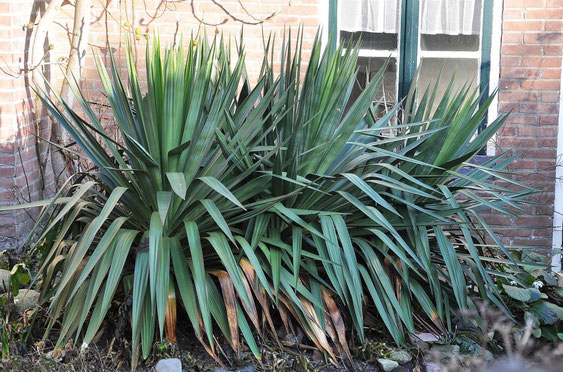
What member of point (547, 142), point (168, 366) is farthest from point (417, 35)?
point (168, 366)

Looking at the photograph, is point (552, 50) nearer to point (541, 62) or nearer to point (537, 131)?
point (541, 62)

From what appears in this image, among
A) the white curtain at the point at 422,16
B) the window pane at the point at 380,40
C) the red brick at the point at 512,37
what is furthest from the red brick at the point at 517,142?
the window pane at the point at 380,40

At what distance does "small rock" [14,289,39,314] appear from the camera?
3487 mm

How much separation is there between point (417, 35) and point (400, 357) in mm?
2772

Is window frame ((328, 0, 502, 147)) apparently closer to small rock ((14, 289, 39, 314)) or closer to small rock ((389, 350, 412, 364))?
small rock ((389, 350, 412, 364))

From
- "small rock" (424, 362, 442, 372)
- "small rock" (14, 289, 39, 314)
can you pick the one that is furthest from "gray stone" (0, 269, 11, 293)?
"small rock" (424, 362, 442, 372)

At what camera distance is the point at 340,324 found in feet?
10.5

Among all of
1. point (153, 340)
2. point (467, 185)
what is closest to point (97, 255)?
point (153, 340)

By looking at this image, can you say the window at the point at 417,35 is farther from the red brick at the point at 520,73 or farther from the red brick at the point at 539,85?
the red brick at the point at 539,85

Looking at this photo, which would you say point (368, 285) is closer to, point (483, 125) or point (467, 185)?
point (467, 185)

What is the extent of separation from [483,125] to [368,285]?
7.63 ft

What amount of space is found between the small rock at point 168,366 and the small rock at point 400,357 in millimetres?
983

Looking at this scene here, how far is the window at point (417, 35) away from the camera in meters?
5.06

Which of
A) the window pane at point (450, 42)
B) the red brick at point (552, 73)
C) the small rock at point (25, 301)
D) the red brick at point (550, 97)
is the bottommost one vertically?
the small rock at point (25, 301)
